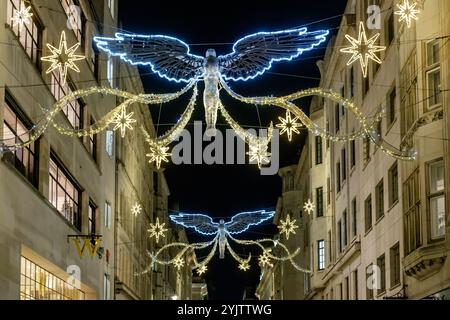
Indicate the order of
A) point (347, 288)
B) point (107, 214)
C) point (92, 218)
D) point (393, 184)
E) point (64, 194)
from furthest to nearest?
point (107, 214), point (347, 288), point (92, 218), point (64, 194), point (393, 184)

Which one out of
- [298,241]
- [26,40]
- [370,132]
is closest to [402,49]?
[370,132]

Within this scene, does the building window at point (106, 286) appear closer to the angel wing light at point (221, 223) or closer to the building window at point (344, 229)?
the angel wing light at point (221, 223)

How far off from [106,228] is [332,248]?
13.9 m

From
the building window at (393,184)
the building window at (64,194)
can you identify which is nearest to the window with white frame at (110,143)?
the building window at (64,194)

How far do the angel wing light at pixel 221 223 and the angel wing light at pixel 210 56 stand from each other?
19.0 metres

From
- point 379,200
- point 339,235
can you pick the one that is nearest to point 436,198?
point 379,200

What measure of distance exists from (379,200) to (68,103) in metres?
14.5

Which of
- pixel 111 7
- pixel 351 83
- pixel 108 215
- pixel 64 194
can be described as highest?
pixel 111 7

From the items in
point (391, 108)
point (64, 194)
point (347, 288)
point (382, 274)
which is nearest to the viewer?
point (391, 108)

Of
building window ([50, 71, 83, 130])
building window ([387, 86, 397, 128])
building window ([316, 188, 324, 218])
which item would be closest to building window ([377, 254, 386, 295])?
building window ([387, 86, 397, 128])

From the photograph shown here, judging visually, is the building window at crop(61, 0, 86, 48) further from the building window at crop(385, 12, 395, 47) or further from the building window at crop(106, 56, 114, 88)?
the building window at crop(385, 12, 395, 47)

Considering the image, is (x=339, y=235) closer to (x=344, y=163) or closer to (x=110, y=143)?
(x=344, y=163)

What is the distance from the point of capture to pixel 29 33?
31.8 metres

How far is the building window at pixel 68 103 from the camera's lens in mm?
36281
